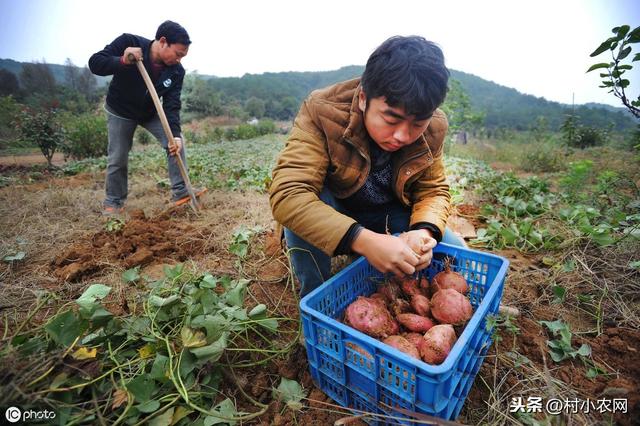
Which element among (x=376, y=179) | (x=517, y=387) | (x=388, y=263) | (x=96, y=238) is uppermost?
(x=376, y=179)

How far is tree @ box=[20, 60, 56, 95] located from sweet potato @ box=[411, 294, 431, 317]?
73.3ft

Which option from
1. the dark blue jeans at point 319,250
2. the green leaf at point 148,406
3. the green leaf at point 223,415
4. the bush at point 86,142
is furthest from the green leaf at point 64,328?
the bush at point 86,142

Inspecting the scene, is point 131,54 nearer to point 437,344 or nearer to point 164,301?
point 164,301

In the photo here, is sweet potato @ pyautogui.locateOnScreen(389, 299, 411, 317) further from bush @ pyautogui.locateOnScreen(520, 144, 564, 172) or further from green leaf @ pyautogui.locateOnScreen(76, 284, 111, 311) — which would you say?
bush @ pyautogui.locateOnScreen(520, 144, 564, 172)

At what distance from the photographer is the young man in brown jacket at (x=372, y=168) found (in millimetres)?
1214

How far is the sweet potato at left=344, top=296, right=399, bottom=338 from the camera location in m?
1.20

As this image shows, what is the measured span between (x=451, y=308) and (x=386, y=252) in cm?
35

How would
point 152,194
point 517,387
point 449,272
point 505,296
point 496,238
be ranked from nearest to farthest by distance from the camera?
point 517,387
point 449,272
point 505,296
point 496,238
point 152,194

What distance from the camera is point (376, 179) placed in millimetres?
1669

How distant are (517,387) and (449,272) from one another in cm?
49

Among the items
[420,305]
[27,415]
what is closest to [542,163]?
[420,305]

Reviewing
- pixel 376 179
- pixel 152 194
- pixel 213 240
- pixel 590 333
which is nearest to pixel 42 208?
pixel 152 194

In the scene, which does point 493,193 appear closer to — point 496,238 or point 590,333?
point 496,238

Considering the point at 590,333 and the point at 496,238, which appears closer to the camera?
the point at 590,333
